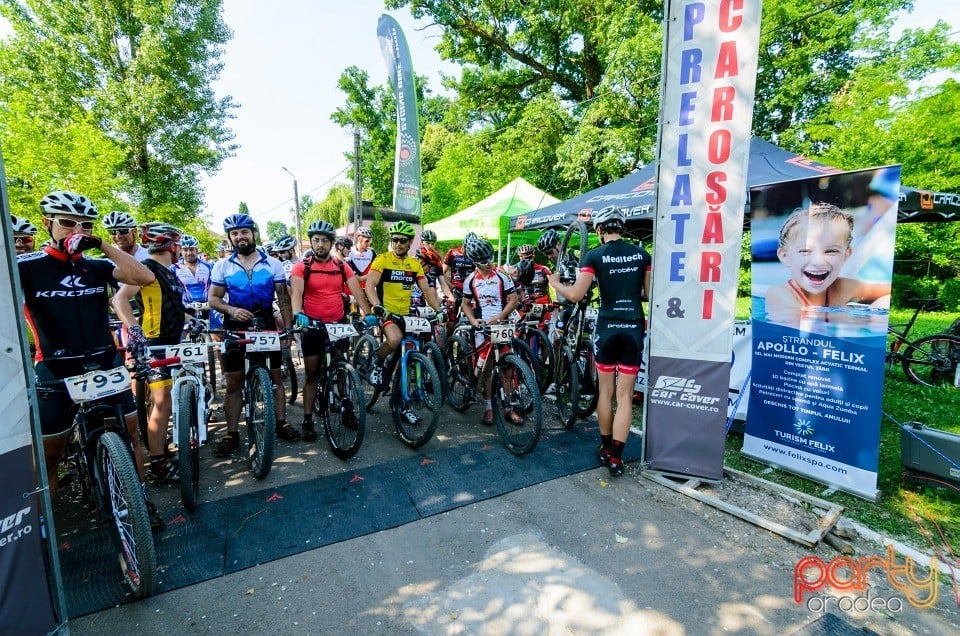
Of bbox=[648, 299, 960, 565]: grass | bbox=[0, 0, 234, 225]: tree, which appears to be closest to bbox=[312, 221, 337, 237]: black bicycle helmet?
bbox=[648, 299, 960, 565]: grass

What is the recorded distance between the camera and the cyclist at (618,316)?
3.71 m

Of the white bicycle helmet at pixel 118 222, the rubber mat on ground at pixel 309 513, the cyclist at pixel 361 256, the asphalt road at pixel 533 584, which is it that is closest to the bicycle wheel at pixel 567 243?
the rubber mat on ground at pixel 309 513

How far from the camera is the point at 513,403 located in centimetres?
438

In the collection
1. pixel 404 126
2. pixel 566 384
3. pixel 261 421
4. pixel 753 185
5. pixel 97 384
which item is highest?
pixel 404 126

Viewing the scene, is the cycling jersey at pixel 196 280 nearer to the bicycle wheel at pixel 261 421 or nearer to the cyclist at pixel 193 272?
the cyclist at pixel 193 272

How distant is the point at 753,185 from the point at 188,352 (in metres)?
5.55

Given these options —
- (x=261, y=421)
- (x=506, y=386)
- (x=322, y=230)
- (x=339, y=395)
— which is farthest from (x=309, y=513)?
(x=322, y=230)

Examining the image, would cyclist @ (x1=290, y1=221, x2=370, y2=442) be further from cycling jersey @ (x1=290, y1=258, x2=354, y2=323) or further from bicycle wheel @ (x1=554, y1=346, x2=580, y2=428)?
bicycle wheel @ (x1=554, y1=346, x2=580, y2=428)

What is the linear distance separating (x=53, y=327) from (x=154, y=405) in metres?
1.10

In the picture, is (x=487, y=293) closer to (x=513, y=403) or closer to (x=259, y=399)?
(x=513, y=403)

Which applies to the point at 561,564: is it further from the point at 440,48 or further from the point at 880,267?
the point at 440,48

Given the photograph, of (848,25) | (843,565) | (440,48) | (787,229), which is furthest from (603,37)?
(843,565)

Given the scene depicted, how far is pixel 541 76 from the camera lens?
22422 mm

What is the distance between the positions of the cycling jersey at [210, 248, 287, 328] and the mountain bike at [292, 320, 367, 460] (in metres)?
0.48
